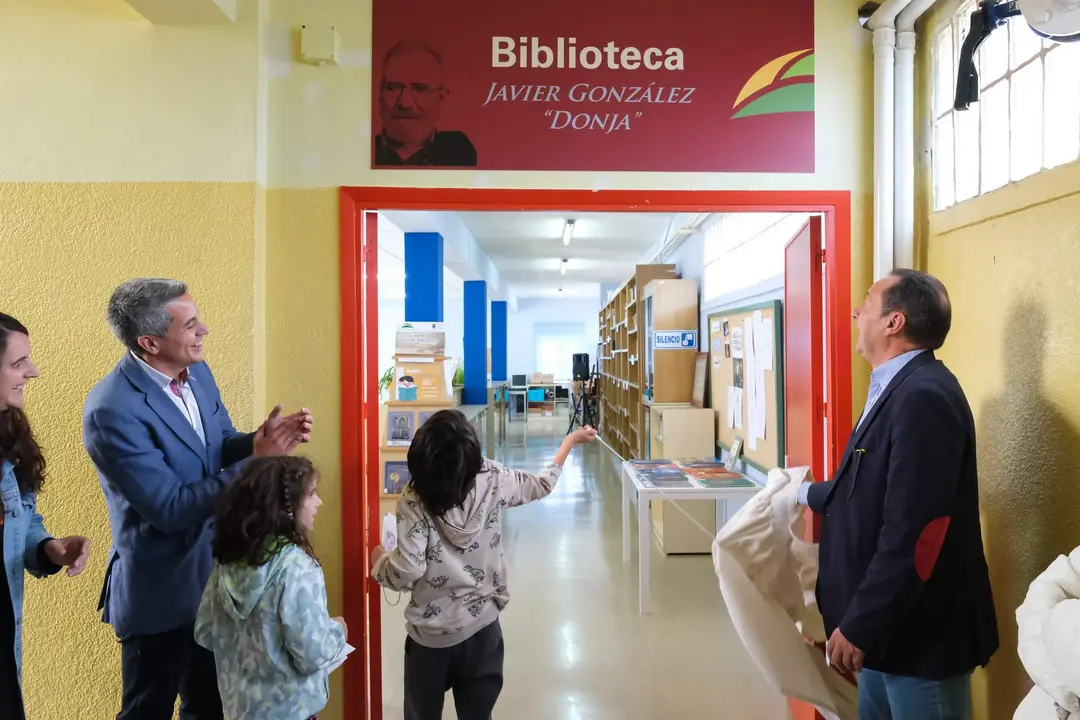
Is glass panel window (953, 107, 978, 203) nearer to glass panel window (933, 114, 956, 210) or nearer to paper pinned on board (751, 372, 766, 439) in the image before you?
glass panel window (933, 114, 956, 210)

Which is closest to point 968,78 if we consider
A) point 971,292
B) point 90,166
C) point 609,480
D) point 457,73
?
point 971,292

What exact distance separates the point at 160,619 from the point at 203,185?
1.37 m

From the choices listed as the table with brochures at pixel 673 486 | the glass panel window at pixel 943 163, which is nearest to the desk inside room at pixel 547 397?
the table with brochures at pixel 673 486

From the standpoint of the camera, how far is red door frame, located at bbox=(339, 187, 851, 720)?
228 centimetres

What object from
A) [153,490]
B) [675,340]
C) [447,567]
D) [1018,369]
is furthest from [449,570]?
[675,340]

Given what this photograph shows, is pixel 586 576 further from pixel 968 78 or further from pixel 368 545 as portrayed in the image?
pixel 968 78

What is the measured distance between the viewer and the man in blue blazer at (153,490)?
1.61 meters

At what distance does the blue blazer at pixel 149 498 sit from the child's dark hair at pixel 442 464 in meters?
0.47

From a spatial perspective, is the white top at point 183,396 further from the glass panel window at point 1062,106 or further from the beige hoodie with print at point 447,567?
the glass panel window at point 1062,106

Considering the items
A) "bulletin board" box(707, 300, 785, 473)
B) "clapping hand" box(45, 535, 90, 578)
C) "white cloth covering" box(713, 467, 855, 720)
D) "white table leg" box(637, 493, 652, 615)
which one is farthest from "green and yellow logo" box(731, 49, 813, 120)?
"clapping hand" box(45, 535, 90, 578)

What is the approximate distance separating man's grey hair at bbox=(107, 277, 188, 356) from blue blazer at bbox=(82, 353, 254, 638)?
0.08 m

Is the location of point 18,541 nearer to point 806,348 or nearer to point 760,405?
point 806,348

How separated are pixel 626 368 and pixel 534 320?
37.2 ft

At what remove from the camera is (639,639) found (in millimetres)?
3441
